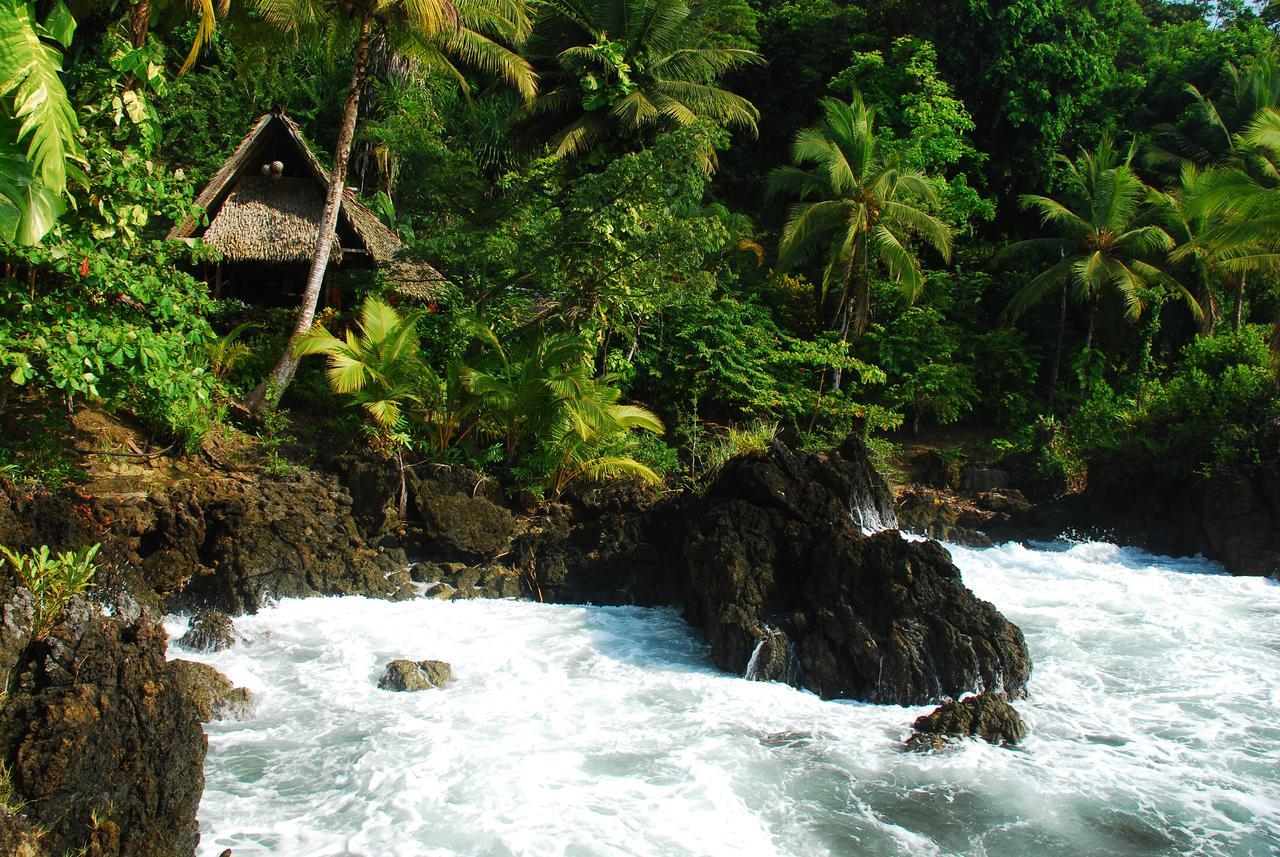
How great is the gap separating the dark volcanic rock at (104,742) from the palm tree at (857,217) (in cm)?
1396

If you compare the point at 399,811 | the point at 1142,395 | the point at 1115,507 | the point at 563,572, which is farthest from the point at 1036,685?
the point at 1142,395

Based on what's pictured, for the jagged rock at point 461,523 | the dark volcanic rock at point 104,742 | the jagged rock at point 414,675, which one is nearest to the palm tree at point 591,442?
the jagged rock at point 461,523

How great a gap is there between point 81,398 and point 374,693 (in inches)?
236

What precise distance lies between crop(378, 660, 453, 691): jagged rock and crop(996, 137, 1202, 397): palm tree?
1471 centimetres

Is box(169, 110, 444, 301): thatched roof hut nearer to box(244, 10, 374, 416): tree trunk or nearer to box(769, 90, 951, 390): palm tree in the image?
box(244, 10, 374, 416): tree trunk

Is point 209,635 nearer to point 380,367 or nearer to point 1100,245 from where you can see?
point 380,367

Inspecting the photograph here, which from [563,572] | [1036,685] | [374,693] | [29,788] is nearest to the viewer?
[29,788]

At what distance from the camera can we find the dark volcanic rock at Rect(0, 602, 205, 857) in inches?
235

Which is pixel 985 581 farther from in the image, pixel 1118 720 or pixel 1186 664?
pixel 1118 720

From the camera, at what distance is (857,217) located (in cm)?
1933

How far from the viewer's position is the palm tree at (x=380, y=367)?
12844 millimetres

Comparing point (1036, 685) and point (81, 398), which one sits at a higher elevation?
point (81, 398)

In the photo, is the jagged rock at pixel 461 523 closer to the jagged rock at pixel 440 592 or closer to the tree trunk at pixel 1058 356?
the jagged rock at pixel 440 592

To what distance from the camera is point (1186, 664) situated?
10609 mm
